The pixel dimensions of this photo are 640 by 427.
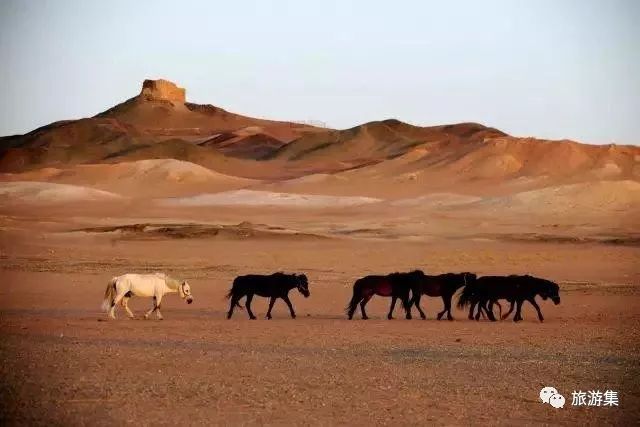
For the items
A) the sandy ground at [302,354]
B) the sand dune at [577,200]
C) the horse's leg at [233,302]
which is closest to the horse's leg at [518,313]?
the sandy ground at [302,354]

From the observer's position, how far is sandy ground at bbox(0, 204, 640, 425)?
10.2 m

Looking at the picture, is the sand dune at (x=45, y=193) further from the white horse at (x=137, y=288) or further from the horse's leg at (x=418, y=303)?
the horse's leg at (x=418, y=303)

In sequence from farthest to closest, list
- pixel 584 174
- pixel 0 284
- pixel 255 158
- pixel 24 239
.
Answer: pixel 255 158 → pixel 584 174 → pixel 24 239 → pixel 0 284

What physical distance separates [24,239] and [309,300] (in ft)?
68.7

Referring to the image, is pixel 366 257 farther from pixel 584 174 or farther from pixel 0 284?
pixel 584 174

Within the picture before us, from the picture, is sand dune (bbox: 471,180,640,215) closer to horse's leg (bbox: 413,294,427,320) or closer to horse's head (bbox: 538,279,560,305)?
horse's head (bbox: 538,279,560,305)

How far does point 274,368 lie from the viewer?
41.9 ft

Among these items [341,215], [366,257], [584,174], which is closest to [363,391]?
[366,257]

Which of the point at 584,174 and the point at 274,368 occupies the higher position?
the point at 584,174

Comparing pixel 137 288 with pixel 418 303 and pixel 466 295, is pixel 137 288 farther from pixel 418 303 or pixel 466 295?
pixel 466 295

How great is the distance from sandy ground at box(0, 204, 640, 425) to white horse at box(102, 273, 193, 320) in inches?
16.4

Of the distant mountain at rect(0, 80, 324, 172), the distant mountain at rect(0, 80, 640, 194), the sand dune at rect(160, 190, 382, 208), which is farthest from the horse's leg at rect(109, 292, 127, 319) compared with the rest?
the distant mountain at rect(0, 80, 324, 172)

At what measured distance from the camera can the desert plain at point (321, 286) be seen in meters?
10.7

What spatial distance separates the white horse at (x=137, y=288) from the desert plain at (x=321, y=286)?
436 mm
